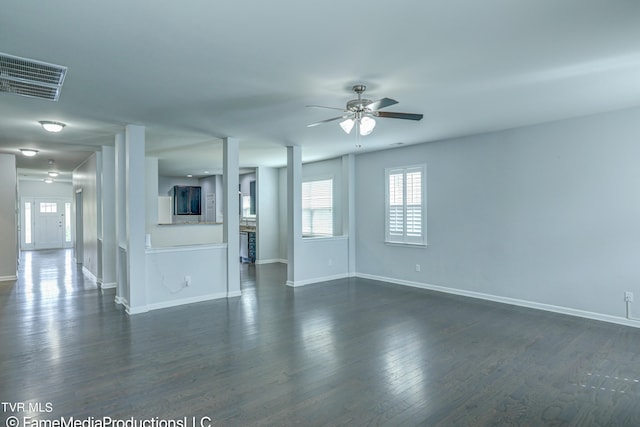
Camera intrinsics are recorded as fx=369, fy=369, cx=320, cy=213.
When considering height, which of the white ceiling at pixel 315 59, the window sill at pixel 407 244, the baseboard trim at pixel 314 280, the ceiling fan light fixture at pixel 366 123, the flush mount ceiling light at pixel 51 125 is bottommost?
the baseboard trim at pixel 314 280

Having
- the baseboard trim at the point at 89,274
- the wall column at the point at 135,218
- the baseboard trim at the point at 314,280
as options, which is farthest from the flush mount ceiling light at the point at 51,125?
the baseboard trim at the point at 314,280

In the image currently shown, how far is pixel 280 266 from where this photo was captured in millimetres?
9000

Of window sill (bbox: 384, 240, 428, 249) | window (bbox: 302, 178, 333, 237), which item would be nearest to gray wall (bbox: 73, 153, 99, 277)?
window (bbox: 302, 178, 333, 237)

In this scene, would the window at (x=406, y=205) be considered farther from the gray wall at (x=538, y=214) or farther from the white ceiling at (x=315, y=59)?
the white ceiling at (x=315, y=59)

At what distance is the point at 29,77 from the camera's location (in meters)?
3.01

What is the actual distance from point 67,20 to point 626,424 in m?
4.31

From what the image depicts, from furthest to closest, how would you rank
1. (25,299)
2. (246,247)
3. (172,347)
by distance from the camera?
(246,247) < (25,299) < (172,347)

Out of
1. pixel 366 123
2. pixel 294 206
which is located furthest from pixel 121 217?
pixel 366 123

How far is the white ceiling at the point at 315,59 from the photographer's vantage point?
218 centimetres

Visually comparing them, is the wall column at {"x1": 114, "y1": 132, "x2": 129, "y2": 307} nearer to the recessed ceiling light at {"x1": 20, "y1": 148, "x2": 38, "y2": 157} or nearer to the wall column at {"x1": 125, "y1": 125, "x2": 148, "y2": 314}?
the wall column at {"x1": 125, "y1": 125, "x2": 148, "y2": 314}

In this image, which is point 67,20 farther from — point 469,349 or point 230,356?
point 469,349

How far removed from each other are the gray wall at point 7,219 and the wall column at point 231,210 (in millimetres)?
5056

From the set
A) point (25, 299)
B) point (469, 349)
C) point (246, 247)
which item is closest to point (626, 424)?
point (469, 349)

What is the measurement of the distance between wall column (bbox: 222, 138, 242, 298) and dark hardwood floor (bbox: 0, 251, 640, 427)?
2.07ft
